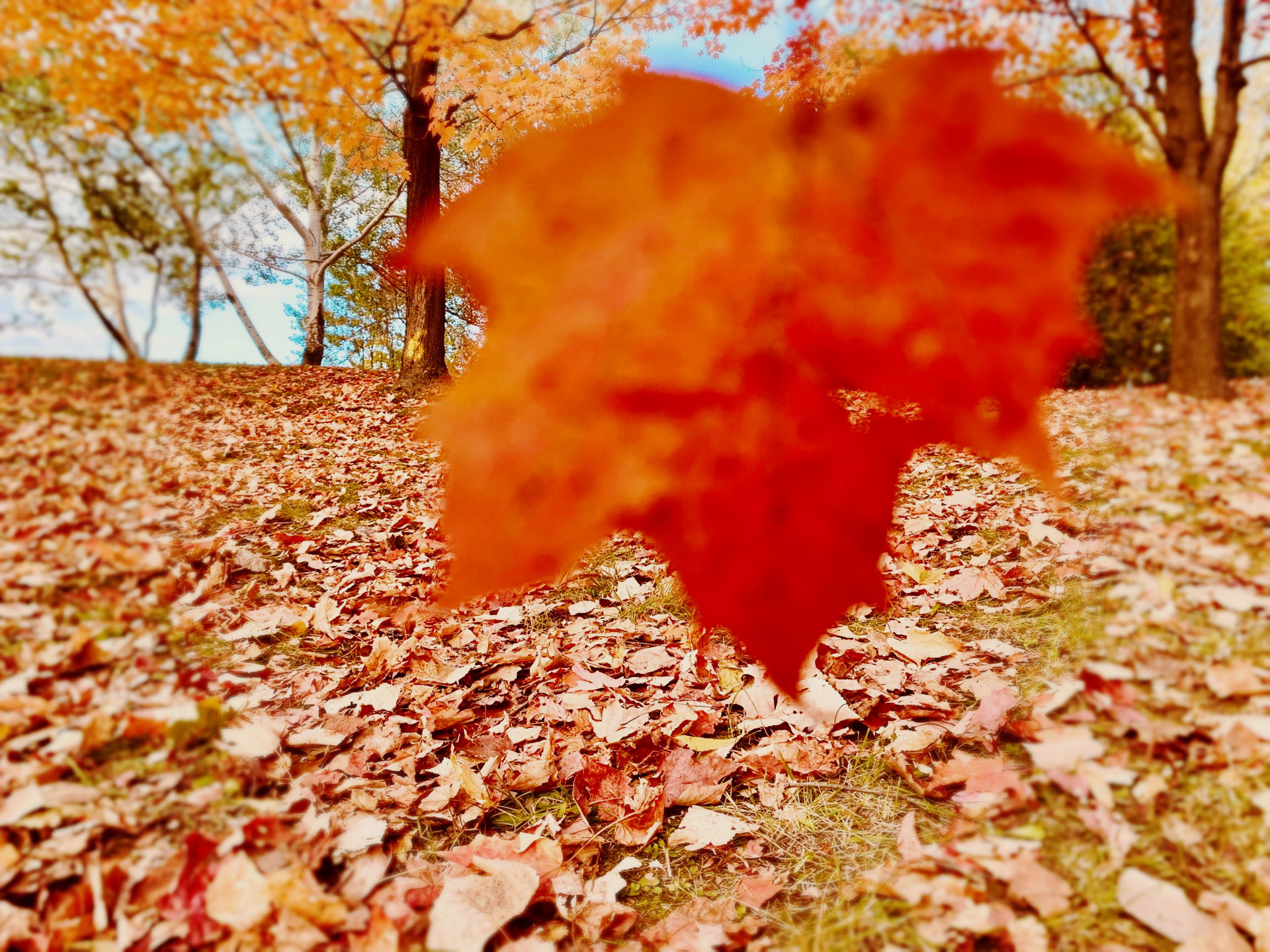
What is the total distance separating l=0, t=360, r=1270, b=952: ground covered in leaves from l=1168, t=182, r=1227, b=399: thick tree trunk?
0.08 feet

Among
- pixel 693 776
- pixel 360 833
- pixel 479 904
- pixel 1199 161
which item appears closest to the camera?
pixel 1199 161

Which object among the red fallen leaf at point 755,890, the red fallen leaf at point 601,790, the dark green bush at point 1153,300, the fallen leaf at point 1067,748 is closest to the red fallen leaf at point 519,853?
the red fallen leaf at point 601,790

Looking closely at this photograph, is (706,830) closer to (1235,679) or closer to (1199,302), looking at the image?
(1235,679)

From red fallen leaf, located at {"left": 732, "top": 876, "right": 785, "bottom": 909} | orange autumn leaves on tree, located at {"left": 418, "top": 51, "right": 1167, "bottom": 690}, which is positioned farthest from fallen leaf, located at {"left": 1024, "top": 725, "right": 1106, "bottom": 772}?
red fallen leaf, located at {"left": 732, "top": 876, "right": 785, "bottom": 909}

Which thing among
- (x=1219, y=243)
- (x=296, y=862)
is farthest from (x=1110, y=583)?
(x=296, y=862)

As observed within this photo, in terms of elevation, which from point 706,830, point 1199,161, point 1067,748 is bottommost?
point 706,830

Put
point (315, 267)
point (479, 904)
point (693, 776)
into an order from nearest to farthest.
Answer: point (315, 267), point (479, 904), point (693, 776)

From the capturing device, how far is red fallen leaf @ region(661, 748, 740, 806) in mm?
1024

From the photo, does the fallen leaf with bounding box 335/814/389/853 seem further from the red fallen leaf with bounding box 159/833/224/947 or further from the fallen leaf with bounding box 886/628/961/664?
the fallen leaf with bounding box 886/628/961/664

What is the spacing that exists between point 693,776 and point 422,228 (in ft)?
2.91

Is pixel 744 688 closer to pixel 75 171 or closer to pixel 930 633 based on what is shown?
pixel 930 633

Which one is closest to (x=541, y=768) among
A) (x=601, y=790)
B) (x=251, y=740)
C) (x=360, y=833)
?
(x=601, y=790)

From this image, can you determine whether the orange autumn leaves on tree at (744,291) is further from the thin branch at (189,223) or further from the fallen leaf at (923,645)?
the fallen leaf at (923,645)

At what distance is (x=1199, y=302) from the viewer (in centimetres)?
51
